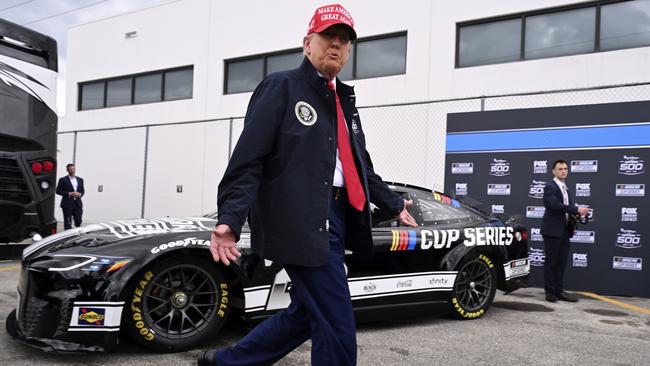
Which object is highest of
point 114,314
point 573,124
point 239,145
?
point 573,124

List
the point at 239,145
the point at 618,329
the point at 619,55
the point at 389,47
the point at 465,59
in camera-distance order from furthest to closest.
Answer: the point at 389,47
the point at 465,59
the point at 619,55
the point at 618,329
the point at 239,145

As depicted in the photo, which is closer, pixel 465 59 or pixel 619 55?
pixel 619 55

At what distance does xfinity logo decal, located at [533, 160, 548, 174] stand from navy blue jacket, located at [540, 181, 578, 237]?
2.79 ft

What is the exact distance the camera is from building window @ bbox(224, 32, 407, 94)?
35.8 ft

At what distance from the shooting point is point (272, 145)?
2.08 meters

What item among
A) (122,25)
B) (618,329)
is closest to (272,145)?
(618,329)

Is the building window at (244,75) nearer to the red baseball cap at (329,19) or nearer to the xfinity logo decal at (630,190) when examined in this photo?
the xfinity logo decal at (630,190)

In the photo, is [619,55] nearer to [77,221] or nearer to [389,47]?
[389,47]

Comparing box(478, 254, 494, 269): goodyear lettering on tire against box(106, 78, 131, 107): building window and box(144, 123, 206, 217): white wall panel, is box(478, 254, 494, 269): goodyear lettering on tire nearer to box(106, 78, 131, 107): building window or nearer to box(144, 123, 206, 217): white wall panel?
box(144, 123, 206, 217): white wall panel

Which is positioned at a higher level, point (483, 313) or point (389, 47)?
point (389, 47)

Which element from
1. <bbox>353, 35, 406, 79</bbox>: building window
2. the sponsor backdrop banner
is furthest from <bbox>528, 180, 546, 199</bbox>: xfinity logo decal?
<bbox>353, 35, 406, 79</bbox>: building window

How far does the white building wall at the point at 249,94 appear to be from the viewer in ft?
30.5

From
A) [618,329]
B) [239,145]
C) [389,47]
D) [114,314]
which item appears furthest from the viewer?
[389,47]

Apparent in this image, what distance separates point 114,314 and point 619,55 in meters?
8.71
